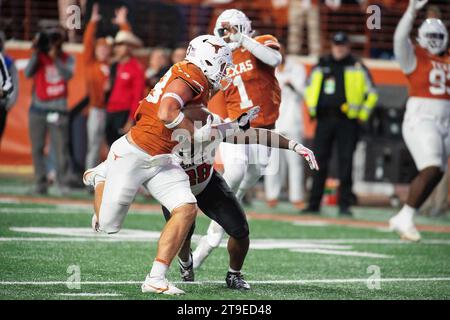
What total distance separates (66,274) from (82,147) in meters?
8.73

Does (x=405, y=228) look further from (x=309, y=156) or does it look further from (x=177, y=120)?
(x=177, y=120)

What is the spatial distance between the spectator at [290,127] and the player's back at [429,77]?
12.5 feet

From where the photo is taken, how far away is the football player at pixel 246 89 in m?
9.66

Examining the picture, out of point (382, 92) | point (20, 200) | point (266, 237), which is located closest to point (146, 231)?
point (266, 237)

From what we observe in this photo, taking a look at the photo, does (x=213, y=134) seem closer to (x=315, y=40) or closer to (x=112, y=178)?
(x=112, y=178)

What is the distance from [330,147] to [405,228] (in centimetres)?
357

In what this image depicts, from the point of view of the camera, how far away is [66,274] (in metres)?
8.21

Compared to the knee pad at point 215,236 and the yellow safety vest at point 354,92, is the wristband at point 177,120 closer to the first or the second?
the knee pad at point 215,236

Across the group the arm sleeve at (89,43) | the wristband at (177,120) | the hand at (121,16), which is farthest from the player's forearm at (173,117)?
the hand at (121,16)

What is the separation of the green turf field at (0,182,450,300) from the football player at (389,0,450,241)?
17.3 inches

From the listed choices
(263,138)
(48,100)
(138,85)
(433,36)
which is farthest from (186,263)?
(138,85)

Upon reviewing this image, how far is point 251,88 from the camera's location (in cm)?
986

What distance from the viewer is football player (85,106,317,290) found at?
7.59 metres

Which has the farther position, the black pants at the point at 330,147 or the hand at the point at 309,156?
the black pants at the point at 330,147
